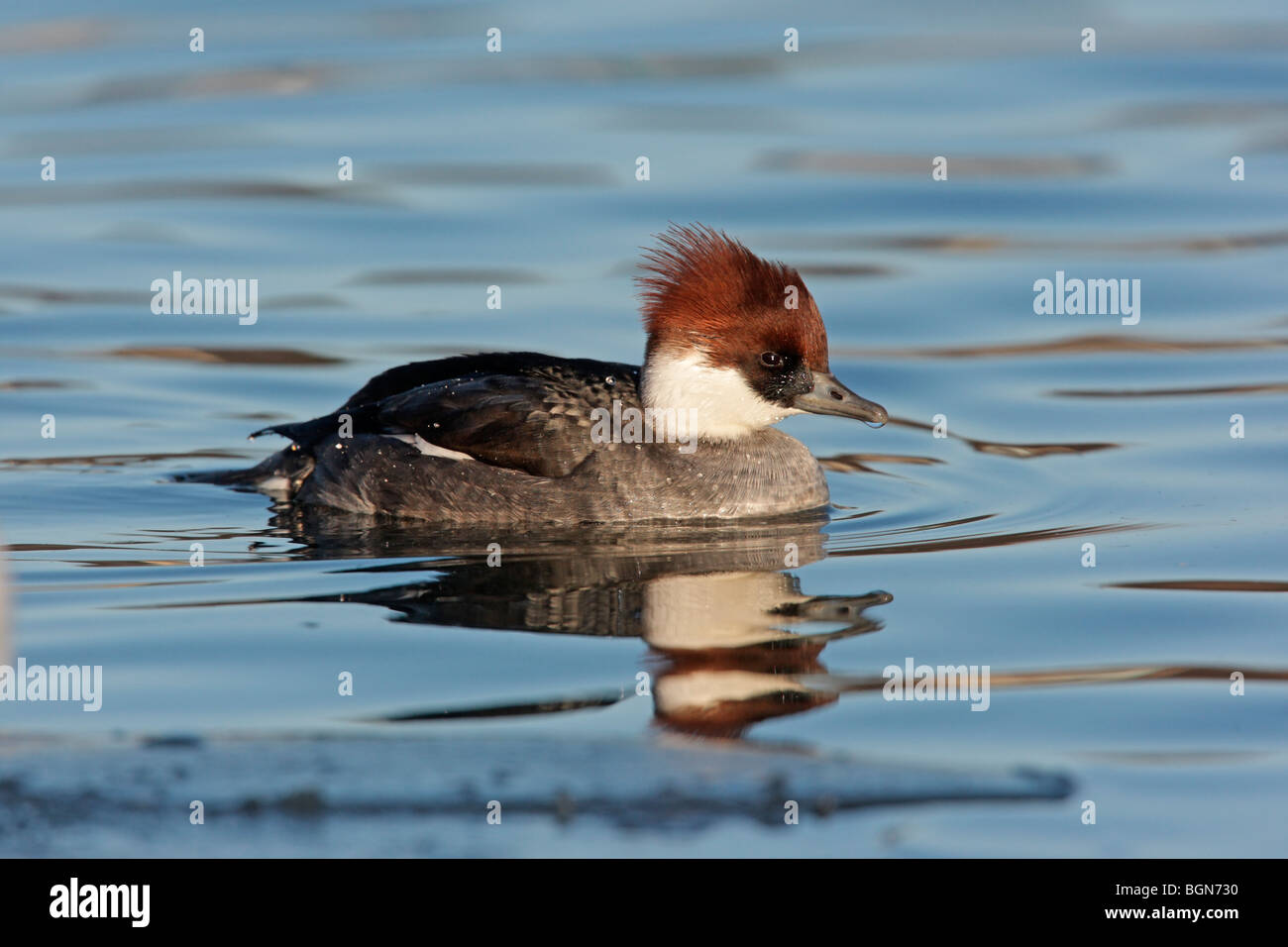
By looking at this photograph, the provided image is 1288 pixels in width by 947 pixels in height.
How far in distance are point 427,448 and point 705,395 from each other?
1549 millimetres

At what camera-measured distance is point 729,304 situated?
32.2 ft

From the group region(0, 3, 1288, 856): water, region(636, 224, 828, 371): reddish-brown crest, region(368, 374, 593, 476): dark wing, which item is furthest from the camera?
region(368, 374, 593, 476): dark wing

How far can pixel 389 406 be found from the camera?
10352 mm

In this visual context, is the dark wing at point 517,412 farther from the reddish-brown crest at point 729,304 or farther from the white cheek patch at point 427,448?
the reddish-brown crest at point 729,304

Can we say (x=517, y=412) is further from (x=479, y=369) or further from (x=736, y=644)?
(x=736, y=644)

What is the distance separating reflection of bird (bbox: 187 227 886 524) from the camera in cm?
980

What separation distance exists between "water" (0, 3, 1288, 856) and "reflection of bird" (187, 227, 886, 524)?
1.29 feet

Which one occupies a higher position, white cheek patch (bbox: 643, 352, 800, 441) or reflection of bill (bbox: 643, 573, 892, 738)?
white cheek patch (bbox: 643, 352, 800, 441)

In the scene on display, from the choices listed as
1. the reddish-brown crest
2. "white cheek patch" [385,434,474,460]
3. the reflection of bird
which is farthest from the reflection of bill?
"white cheek patch" [385,434,474,460]

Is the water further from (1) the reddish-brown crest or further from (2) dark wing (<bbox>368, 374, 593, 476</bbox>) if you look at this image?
(1) the reddish-brown crest

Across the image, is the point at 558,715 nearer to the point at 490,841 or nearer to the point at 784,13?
the point at 490,841

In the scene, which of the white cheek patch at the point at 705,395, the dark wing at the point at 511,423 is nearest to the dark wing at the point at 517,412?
the dark wing at the point at 511,423
